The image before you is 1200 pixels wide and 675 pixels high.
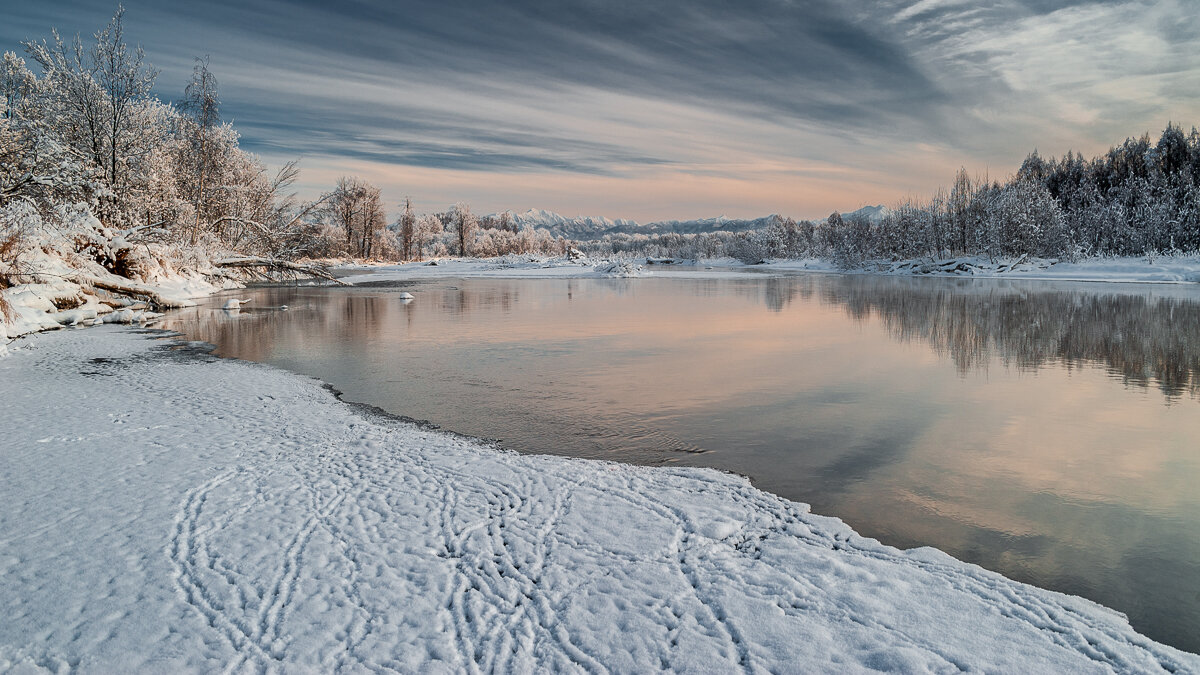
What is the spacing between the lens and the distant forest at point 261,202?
63.9 ft

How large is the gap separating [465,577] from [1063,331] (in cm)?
1833

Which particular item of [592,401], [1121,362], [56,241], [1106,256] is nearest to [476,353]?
[592,401]

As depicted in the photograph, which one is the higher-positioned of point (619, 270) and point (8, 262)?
point (619, 270)

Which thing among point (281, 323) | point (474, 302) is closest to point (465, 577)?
point (281, 323)

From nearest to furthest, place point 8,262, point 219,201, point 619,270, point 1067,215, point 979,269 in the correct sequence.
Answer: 1. point 8,262
2. point 219,201
3. point 619,270
4. point 979,269
5. point 1067,215

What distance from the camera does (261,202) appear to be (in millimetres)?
37031

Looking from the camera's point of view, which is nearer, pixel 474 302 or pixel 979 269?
pixel 474 302

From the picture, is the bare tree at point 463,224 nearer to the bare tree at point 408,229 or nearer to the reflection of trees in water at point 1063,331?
the bare tree at point 408,229

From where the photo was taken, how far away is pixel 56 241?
1731 cm

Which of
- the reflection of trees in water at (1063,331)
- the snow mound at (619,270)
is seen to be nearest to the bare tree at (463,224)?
the snow mound at (619,270)

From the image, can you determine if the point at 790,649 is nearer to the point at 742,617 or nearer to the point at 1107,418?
the point at 742,617

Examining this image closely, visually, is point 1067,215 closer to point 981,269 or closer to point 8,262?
point 981,269

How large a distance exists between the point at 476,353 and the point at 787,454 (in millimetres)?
7811

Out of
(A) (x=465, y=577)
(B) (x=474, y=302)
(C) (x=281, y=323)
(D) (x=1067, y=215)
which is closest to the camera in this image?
(A) (x=465, y=577)
